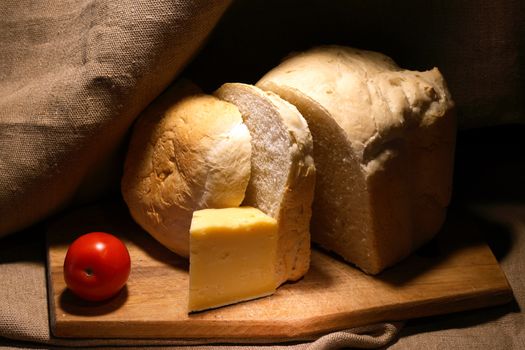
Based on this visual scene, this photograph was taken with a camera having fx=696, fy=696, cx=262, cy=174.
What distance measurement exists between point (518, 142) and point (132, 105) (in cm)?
174

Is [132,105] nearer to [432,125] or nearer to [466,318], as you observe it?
[432,125]

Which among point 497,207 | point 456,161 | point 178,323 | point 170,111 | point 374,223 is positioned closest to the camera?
point 178,323

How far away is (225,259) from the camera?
2012mm

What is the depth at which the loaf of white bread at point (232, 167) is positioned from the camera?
79.8 inches

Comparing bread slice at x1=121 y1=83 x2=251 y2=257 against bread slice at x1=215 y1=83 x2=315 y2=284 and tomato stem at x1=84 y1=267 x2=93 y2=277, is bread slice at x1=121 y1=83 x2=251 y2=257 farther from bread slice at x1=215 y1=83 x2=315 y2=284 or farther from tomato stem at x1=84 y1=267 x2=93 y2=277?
tomato stem at x1=84 y1=267 x2=93 y2=277

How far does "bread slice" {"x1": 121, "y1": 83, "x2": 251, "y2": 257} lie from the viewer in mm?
2102

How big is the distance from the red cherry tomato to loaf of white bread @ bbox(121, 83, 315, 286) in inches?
9.6

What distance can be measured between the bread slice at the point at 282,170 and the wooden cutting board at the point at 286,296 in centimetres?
13

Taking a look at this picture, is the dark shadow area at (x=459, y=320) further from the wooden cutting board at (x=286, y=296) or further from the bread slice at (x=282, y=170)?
the bread slice at (x=282, y=170)

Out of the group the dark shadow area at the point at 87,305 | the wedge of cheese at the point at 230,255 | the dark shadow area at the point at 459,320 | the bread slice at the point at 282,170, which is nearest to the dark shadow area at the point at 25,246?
the dark shadow area at the point at 87,305

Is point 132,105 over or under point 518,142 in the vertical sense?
over

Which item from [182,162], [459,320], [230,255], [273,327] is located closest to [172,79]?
[182,162]

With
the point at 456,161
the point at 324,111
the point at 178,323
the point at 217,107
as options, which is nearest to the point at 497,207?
the point at 456,161

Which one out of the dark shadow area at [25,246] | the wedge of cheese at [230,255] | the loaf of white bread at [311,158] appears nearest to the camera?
the wedge of cheese at [230,255]
